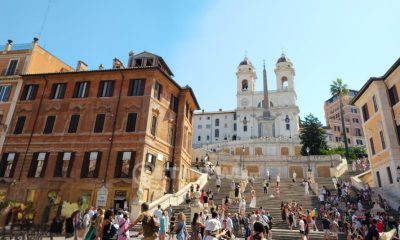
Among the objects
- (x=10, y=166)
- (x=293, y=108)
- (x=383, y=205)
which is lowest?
(x=383, y=205)

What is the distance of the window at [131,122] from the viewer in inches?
979

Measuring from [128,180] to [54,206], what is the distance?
659 centimetres

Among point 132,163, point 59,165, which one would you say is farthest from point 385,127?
point 59,165

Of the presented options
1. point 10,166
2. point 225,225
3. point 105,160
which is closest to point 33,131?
point 10,166

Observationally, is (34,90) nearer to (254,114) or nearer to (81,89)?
(81,89)

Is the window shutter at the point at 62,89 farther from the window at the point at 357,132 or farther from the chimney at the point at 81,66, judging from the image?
the window at the point at 357,132

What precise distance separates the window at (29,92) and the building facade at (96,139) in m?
0.11

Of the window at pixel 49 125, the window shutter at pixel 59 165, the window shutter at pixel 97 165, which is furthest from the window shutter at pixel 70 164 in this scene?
the window at pixel 49 125

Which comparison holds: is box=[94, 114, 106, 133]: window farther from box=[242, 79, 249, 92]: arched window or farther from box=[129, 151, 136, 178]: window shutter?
box=[242, 79, 249, 92]: arched window

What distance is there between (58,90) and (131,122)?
909cm

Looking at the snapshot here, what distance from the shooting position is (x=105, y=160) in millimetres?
24031

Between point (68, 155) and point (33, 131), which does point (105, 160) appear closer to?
point (68, 155)

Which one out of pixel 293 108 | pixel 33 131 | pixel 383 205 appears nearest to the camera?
pixel 383 205

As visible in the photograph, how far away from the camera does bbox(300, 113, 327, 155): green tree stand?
54.8 meters
